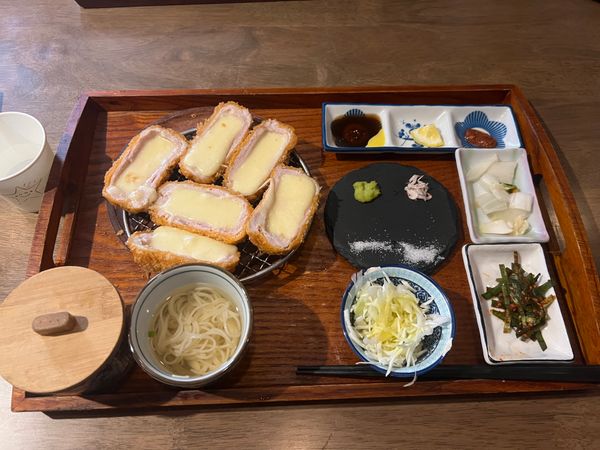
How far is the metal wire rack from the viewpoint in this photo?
2.29 metres

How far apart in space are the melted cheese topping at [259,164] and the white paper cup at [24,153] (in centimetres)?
108

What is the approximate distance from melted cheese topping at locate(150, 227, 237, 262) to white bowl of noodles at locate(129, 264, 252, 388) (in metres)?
0.27

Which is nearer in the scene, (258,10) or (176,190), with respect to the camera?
(176,190)

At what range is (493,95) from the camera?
2.97 meters

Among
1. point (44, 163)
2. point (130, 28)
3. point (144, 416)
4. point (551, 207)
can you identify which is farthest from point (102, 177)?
point (551, 207)

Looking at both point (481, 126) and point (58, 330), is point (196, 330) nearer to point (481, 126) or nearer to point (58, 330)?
point (58, 330)

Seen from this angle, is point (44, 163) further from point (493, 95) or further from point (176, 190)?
point (493, 95)

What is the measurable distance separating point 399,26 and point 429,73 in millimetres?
598

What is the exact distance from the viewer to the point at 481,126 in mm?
2949

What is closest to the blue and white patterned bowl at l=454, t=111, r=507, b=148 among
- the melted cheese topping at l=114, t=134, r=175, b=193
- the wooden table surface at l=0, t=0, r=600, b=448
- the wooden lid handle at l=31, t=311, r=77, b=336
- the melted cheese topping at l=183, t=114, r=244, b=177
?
the wooden table surface at l=0, t=0, r=600, b=448

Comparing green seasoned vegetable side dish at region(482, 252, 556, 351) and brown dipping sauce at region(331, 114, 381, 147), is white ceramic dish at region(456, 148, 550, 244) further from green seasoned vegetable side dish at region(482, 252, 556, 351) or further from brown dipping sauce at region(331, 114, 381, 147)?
brown dipping sauce at region(331, 114, 381, 147)

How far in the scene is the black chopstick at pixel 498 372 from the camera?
199 cm

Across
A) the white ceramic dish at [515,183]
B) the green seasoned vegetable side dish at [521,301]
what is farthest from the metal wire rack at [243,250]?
the green seasoned vegetable side dish at [521,301]

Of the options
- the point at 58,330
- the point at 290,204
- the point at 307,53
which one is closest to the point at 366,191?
the point at 290,204
